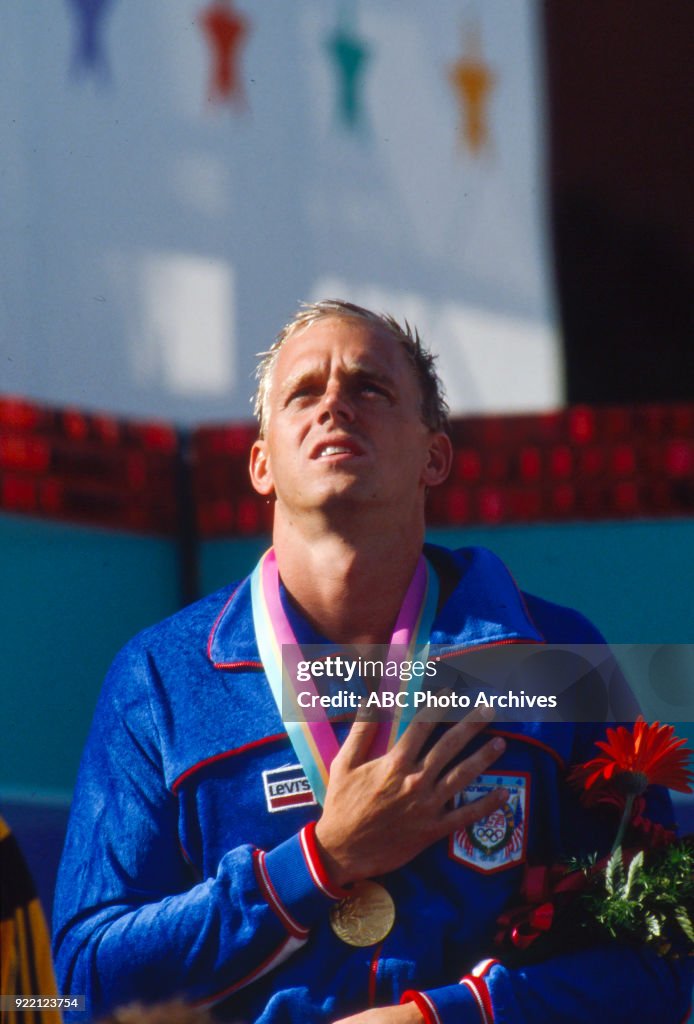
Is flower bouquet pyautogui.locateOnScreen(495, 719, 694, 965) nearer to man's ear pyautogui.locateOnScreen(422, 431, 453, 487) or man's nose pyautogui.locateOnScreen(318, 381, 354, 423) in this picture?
man's ear pyautogui.locateOnScreen(422, 431, 453, 487)

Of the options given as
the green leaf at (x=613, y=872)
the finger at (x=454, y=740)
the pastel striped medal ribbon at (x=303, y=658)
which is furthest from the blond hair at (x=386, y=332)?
the green leaf at (x=613, y=872)

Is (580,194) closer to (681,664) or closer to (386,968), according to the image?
(681,664)

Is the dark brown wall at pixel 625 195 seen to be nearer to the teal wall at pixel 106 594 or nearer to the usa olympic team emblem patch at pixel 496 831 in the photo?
the teal wall at pixel 106 594

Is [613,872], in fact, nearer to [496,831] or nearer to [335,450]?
[496,831]

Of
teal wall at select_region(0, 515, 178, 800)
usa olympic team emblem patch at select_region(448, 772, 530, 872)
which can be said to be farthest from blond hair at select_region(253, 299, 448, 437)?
usa olympic team emblem patch at select_region(448, 772, 530, 872)

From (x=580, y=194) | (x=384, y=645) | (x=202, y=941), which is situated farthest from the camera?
(x=580, y=194)

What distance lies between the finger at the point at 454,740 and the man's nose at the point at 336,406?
22.3 inches

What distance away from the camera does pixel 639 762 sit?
2521 mm

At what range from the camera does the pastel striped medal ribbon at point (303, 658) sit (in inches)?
99.4

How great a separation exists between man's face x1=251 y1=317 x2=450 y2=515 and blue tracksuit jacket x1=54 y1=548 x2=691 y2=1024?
0.80 feet

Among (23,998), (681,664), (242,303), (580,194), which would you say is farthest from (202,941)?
(580,194)

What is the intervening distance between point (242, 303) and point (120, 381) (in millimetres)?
297

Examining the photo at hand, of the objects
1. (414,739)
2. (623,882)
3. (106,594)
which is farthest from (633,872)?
(106,594)

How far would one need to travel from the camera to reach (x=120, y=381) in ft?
9.96
